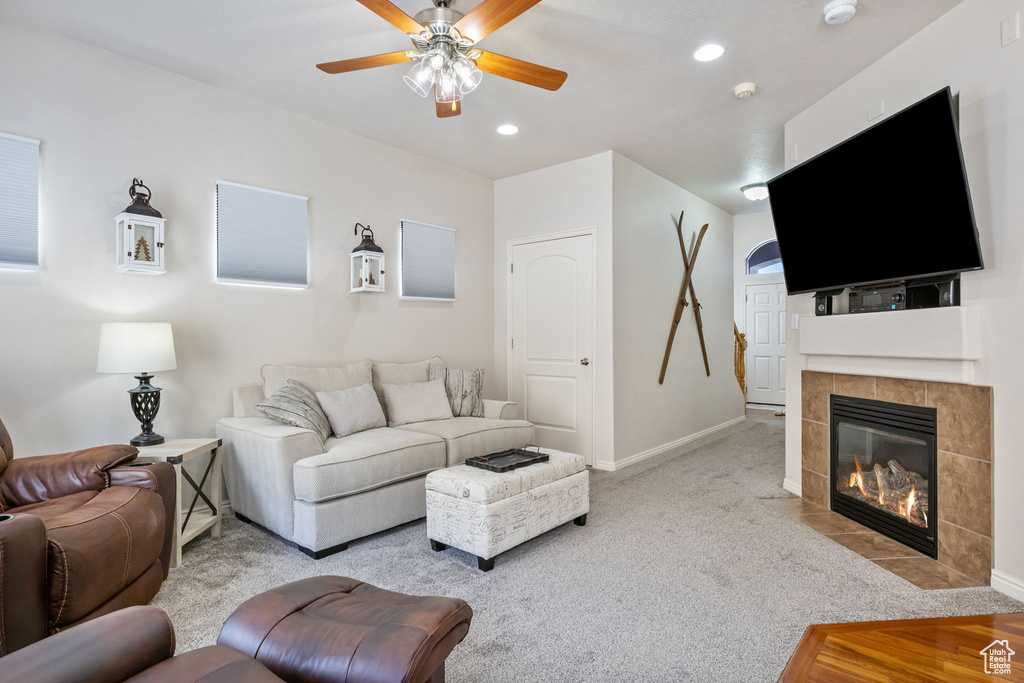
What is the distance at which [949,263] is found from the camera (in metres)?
2.34

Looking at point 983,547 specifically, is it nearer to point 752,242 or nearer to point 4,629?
point 4,629

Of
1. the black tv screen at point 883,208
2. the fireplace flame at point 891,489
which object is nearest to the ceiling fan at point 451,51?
the black tv screen at point 883,208

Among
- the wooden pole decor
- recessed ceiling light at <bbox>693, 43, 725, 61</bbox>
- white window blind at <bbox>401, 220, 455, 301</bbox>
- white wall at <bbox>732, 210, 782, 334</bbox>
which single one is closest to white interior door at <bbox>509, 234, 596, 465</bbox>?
white window blind at <bbox>401, 220, 455, 301</bbox>

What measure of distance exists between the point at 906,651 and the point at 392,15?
99.4 inches

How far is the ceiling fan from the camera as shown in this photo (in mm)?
1963

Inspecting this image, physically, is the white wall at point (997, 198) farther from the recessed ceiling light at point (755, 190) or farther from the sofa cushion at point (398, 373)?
the sofa cushion at point (398, 373)

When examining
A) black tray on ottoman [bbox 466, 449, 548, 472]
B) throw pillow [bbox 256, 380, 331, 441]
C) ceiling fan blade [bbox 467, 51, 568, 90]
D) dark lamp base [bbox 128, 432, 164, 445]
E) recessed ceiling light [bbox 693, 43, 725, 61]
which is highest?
recessed ceiling light [bbox 693, 43, 725, 61]

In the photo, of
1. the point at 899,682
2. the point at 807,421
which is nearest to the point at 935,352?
the point at 807,421

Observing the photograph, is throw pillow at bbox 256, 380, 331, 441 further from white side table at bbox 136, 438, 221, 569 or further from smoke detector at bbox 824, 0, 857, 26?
smoke detector at bbox 824, 0, 857, 26

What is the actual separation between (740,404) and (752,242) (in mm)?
2363

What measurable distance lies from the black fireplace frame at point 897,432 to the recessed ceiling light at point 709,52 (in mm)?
2140

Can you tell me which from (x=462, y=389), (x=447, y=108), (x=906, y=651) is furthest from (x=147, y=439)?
(x=906, y=651)

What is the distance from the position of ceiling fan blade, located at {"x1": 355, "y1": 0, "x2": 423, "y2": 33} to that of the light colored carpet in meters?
2.34

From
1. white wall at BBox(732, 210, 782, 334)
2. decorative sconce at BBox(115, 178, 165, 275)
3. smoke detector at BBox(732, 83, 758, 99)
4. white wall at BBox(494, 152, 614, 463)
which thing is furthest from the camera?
white wall at BBox(732, 210, 782, 334)
